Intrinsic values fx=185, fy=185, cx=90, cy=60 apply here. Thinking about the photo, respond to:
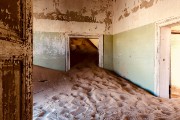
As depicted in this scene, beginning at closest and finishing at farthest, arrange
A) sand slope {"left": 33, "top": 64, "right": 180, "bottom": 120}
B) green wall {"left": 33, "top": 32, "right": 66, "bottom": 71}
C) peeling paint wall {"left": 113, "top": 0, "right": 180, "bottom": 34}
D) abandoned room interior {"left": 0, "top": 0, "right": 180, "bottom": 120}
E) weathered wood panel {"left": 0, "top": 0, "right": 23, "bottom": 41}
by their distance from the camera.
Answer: weathered wood panel {"left": 0, "top": 0, "right": 23, "bottom": 41}
abandoned room interior {"left": 0, "top": 0, "right": 180, "bottom": 120}
sand slope {"left": 33, "top": 64, "right": 180, "bottom": 120}
peeling paint wall {"left": 113, "top": 0, "right": 180, "bottom": 34}
green wall {"left": 33, "top": 32, "right": 66, "bottom": 71}

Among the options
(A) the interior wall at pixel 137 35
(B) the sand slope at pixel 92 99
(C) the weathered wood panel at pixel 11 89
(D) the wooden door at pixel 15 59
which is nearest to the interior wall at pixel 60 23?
(B) the sand slope at pixel 92 99

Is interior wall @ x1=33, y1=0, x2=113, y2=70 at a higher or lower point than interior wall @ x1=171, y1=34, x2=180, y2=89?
higher

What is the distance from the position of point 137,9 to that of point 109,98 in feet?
8.83

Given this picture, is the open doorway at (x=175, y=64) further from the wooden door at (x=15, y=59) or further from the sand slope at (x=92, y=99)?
the wooden door at (x=15, y=59)

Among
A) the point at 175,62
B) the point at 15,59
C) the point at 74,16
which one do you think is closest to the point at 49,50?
the point at 74,16

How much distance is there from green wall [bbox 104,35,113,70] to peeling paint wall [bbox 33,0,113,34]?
0.26 metres

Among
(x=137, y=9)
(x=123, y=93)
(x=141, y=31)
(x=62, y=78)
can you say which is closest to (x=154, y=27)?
(x=141, y=31)

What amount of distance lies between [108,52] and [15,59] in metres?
5.97

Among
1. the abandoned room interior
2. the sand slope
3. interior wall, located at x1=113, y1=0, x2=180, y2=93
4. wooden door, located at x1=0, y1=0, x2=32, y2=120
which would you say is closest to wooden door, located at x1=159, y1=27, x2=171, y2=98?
the abandoned room interior

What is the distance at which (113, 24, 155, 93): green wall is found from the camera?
454cm

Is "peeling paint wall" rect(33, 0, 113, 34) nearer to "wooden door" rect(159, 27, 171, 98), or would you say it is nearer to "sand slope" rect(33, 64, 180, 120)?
"sand slope" rect(33, 64, 180, 120)

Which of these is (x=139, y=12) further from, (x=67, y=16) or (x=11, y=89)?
(x=11, y=89)

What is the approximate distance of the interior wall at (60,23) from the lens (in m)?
6.38

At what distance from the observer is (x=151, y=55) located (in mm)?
4500
